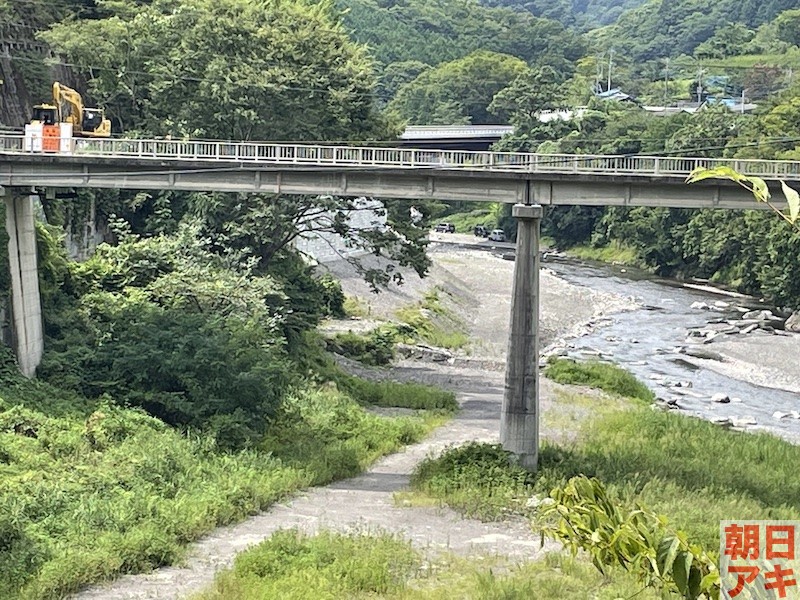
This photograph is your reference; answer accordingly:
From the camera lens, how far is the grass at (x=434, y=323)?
56781 millimetres

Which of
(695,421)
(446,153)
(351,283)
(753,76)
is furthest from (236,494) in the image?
(753,76)

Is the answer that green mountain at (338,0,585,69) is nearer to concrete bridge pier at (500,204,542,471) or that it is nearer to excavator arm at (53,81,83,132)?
excavator arm at (53,81,83,132)

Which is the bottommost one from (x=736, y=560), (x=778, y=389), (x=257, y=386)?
(x=778, y=389)

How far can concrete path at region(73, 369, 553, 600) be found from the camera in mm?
20469

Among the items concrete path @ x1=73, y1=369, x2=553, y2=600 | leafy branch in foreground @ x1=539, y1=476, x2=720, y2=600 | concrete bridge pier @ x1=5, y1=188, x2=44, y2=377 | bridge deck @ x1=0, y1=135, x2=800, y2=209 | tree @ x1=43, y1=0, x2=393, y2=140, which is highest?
tree @ x1=43, y1=0, x2=393, y2=140

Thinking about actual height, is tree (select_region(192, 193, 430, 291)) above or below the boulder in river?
above

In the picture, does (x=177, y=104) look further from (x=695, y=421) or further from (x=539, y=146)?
(x=539, y=146)

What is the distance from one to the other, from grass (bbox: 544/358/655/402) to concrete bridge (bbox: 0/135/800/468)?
13.6 metres

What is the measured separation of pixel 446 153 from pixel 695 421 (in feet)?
45.5

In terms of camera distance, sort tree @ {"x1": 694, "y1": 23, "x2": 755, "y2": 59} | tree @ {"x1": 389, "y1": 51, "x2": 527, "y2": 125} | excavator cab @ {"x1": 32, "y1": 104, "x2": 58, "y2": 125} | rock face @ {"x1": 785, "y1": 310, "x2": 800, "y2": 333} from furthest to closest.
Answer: tree @ {"x1": 694, "y1": 23, "x2": 755, "y2": 59} → tree @ {"x1": 389, "y1": 51, "x2": 527, "y2": 125} → rock face @ {"x1": 785, "y1": 310, "x2": 800, "y2": 333} → excavator cab @ {"x1": 32, "y1": 104, "x2": 58, "y2": 125}

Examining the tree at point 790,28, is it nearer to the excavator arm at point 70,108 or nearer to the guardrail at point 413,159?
the guardrail at point 413,159

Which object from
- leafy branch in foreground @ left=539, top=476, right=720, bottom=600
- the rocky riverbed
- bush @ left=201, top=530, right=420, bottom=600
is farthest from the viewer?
the rocky riverbed

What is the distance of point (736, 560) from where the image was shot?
420cm

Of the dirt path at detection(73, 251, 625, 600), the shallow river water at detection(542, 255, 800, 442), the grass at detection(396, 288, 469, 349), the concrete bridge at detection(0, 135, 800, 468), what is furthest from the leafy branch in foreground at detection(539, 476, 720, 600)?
the grass at detection(396, 288, 469, 349)
